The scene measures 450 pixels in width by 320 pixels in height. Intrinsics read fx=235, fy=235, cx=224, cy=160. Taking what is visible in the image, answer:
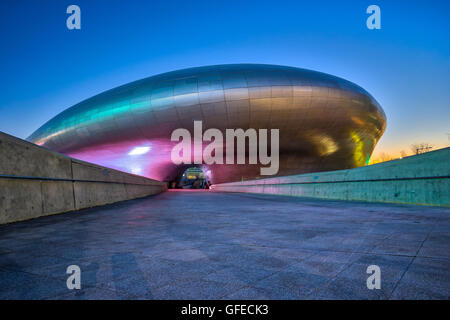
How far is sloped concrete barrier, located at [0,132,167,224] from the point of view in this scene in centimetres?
407

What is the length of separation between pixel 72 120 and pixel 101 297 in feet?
99.6

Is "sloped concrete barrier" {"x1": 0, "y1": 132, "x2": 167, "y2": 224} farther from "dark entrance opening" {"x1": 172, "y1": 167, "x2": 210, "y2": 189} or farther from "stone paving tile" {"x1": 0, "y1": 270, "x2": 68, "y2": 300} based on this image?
"dark entrance opening" {"x1": 172, "y1": 167, "x2": 210, "y2": 189}

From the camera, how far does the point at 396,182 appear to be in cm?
650

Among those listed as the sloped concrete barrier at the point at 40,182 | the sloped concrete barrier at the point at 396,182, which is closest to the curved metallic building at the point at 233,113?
the sloped concrete barrier at the point at 396,182

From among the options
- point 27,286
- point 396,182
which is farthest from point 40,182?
point 396,182

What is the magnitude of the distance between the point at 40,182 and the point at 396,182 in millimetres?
8640

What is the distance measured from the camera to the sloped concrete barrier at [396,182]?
538 centimetres

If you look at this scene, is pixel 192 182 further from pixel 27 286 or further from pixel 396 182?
pixel 27 286

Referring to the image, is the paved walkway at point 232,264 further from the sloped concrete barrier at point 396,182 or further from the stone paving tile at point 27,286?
the sloped concrete barrier at point 396,182

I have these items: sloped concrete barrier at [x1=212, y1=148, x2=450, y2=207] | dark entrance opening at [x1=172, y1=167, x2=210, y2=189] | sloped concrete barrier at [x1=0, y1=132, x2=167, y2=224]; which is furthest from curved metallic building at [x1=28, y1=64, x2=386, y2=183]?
dark entrance opening at [x1=172, y1=167, x2=210, y2=189]

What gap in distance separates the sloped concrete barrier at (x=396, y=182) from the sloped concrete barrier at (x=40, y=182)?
8346 millimetres
